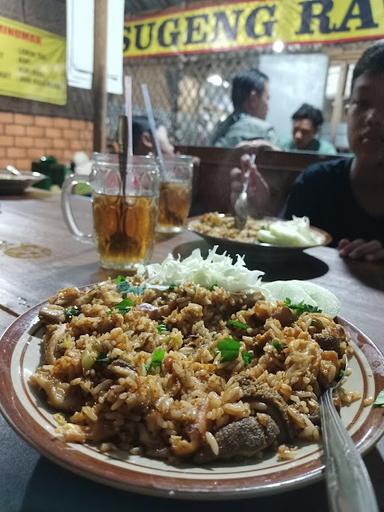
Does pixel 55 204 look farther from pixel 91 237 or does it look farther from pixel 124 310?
pixel 124 310

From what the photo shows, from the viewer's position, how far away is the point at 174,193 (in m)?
2.07

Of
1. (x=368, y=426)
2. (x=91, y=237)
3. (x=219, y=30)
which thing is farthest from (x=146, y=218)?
(x=219, y=30)

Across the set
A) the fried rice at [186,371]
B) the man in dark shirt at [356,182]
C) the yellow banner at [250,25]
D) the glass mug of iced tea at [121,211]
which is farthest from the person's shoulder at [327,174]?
the fried rice at [186,371]

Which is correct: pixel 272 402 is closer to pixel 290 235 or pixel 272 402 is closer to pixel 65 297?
pixel 65 297

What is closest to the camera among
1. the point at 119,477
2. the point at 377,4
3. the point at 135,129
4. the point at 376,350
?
the point at 119,477

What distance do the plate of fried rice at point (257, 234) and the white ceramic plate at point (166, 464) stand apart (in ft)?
3.00

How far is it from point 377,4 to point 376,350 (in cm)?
365

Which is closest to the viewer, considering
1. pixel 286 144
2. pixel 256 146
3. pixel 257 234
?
pixel 257 234

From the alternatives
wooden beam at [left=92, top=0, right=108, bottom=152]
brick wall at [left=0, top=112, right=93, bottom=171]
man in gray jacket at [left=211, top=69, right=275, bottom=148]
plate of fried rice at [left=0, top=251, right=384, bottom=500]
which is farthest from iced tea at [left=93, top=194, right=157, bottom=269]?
brick wall at [left=0, top=112, right=93, bottom=171]

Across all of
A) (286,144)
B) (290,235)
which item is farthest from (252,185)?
(286,144)

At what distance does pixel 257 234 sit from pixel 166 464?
4.56 feet

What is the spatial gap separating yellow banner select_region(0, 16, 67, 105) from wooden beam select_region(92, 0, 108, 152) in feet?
3.09

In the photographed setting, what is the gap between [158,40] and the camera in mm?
5902

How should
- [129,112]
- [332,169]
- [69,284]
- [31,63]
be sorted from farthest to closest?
1. [31,63]
2. [332,169]
3. [129,112]
4. [69,284]
